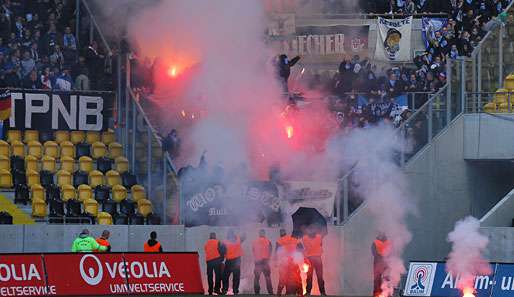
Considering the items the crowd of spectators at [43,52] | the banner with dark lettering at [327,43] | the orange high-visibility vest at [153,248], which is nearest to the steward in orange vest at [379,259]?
the orange high-visibility vest at [153,248]

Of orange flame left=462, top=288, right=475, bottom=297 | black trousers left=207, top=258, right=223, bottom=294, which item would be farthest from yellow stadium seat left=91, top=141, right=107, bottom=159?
orange flame left=462, top=288, right=475, bottom=297

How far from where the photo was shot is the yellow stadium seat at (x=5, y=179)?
31047 mm

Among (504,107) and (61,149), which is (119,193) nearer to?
(61,149)

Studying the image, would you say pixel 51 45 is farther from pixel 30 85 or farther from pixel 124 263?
pixel 124 263

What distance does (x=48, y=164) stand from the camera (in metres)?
32.0

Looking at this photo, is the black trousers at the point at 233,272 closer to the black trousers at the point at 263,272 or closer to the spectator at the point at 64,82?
the black trousers at the point at 263,272

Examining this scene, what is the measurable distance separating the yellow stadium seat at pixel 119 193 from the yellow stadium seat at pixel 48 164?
1.37m

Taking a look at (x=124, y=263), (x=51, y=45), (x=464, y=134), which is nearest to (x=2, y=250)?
(x=124, y=263)

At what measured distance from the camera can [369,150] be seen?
3198 cm

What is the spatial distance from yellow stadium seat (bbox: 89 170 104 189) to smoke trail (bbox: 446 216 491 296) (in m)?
7.92

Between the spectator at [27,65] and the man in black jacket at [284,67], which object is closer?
the spectator at [27,65]

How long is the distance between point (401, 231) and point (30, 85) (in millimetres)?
8769

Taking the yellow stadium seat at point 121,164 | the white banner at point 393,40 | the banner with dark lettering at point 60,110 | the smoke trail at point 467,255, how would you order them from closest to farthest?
the smoke trail at point 467,255 → the banner with dark lettering at point 60,110 → the yellow stadium seat at point 121,164 → the white banner at point 393,40

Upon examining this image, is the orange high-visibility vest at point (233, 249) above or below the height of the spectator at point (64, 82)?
below
